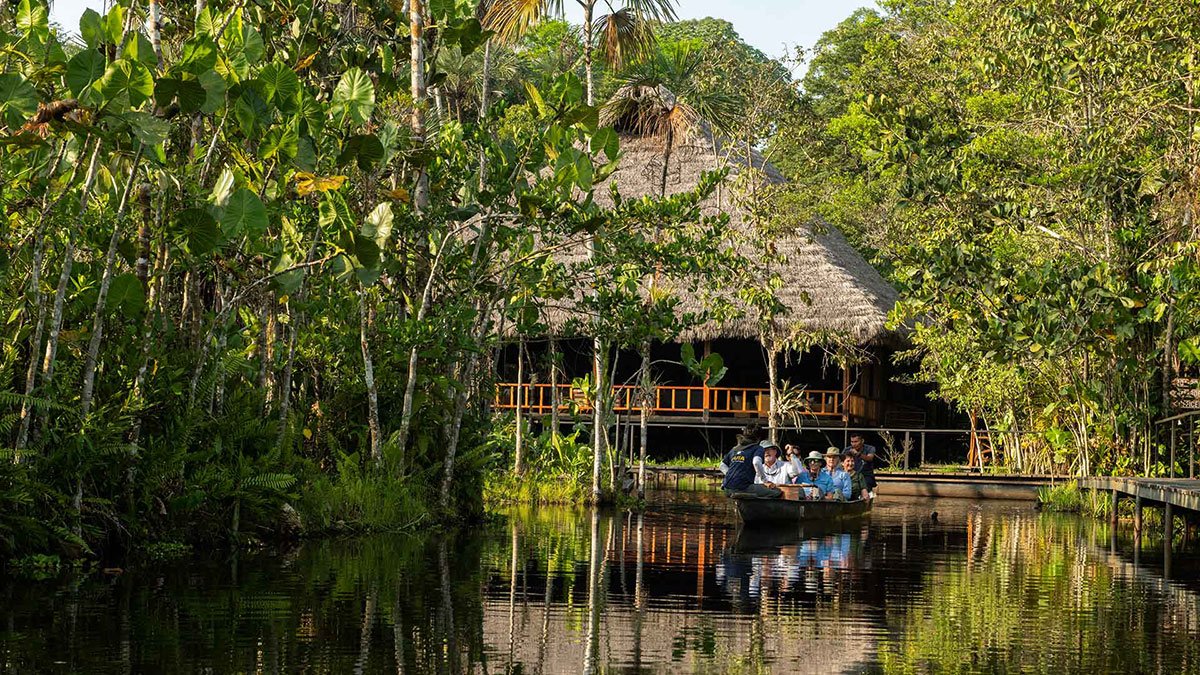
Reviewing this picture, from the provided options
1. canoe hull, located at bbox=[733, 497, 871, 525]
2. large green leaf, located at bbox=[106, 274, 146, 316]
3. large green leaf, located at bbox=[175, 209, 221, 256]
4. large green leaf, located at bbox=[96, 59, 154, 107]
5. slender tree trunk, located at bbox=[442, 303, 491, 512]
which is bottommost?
canoe hull, located at bbox=[733, 497, 871, 525]

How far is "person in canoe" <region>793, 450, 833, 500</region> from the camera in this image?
741 inches

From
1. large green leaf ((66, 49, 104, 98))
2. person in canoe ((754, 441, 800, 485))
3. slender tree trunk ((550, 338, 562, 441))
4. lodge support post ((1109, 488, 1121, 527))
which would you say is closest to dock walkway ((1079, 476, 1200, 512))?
lodge support post ((1109, 488, 1121, 527))

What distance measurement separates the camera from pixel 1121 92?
566 inches

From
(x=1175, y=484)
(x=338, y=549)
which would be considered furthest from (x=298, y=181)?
(x=1175, y=484)

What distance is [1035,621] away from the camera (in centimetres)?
908

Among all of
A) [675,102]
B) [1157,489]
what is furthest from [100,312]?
[675,102]

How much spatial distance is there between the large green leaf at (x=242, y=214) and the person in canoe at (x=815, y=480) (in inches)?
415

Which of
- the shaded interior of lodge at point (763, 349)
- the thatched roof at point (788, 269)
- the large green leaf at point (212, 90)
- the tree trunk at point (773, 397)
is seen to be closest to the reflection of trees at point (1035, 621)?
the large green leaf at point (212, 90)

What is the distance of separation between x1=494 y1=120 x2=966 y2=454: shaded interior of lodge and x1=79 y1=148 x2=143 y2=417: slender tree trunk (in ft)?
51.7

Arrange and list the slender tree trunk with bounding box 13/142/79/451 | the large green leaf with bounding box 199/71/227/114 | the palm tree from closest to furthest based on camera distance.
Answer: the large green leaf with bounding box 199/71/227/114 → the slender tree trunk with bounding box 13/142/79/451 → the palm tree

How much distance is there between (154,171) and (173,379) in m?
1.53

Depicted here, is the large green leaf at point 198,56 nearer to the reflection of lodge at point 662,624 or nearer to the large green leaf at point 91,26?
the large green leaf at point 91,26

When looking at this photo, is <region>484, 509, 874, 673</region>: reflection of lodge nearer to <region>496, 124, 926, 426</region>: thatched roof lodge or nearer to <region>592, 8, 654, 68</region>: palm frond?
<region>592, 8, 654, 68</region>: palm frond

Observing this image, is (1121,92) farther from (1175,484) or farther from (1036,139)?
(1036,139)
